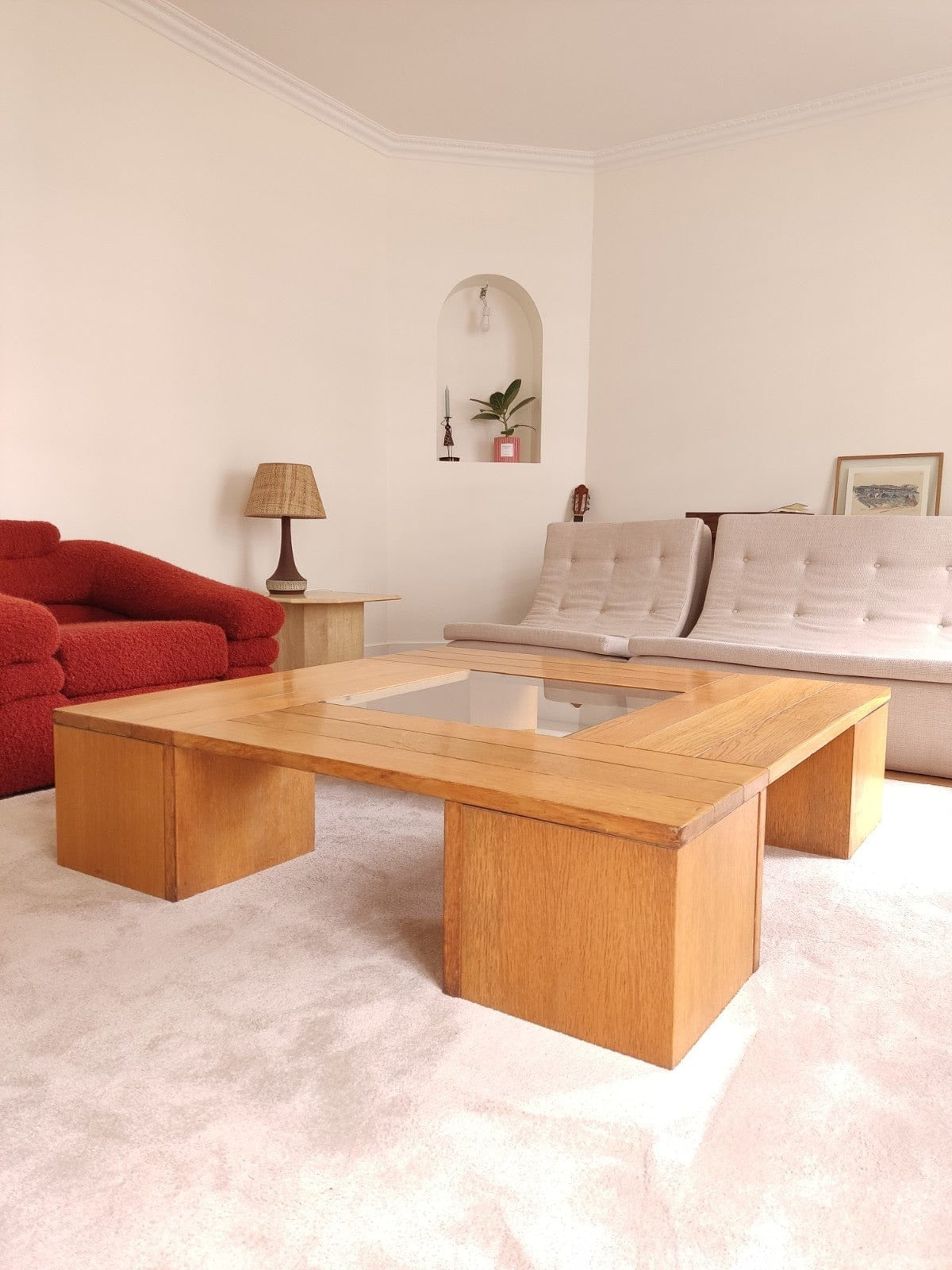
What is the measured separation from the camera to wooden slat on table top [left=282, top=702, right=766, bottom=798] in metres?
1.36

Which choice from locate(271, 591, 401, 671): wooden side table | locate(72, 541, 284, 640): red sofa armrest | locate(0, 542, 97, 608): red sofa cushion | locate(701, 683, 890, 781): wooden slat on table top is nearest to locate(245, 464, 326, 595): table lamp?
locate(271, 591, 401, 671): wooden side table

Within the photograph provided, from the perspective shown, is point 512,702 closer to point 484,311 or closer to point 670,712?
point 670,712

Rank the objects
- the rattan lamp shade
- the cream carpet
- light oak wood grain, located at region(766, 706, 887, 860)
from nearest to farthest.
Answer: the cream carpet → light oak wood grain, located at region(766, 706, 887, 860) → the rattan lamp shade

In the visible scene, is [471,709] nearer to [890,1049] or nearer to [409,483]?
[890,1049]

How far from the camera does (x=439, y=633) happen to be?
535cm

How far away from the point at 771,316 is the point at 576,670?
126 inches

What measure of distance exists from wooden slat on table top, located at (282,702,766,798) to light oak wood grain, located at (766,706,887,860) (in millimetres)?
644

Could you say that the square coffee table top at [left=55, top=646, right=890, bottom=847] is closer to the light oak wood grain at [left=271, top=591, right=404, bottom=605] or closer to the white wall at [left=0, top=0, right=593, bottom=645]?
the light oak wood grain at [left=271, top=591, right=404, bottom=605]

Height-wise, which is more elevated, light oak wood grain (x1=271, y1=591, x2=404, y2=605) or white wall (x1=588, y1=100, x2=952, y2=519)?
white wall (x1=588, y1=100, x2=952, y2=519)

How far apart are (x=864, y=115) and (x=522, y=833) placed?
15.2 feet

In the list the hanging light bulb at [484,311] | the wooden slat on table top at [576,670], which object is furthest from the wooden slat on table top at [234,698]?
the hanging light bulb at [484,311]

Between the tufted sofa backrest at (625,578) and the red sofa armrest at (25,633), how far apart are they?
1.92 m

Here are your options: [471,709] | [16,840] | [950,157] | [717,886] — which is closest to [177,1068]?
[717,886]

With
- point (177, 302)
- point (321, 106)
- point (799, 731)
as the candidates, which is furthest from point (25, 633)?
point (321, 106)
